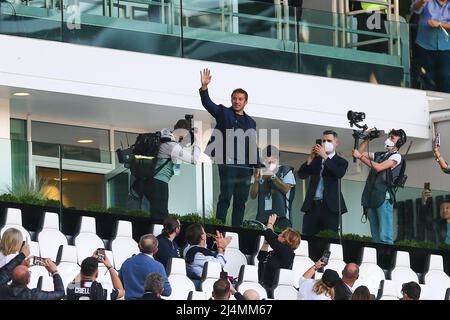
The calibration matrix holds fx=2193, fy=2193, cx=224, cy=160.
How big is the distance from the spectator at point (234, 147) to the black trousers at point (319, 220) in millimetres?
949

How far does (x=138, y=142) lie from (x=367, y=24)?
639 centimetres

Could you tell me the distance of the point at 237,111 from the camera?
2616 centimetres

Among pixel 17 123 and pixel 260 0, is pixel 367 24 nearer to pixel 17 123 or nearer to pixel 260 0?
pixel 260 0

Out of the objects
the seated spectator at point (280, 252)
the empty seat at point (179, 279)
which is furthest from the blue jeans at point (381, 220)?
the empty seat at point (179, 279)

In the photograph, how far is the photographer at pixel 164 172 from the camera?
25.3m

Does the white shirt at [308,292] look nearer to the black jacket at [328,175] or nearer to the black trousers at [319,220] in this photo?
the black trousers at [319,220]

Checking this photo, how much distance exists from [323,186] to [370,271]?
1.19m

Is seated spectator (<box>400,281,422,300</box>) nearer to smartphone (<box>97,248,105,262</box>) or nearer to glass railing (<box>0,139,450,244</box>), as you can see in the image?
glass railing (<box>0,139,450,244</box>)

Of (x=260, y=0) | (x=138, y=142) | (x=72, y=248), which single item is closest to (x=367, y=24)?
(x=260, y=0)

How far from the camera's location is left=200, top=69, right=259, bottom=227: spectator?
25875 mm

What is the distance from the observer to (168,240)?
78.9 feet

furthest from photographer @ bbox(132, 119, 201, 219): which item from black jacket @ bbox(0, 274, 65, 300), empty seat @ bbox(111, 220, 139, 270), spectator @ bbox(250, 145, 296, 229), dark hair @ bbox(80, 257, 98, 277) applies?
black jacket @ bbox(0, 274, 65, 300)

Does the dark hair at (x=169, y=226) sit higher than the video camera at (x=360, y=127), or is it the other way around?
the video camera at (x=360, y=127)

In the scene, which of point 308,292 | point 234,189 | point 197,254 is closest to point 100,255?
point 197,254
